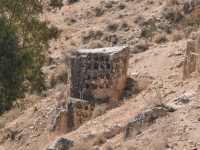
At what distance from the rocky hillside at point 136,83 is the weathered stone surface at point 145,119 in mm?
19

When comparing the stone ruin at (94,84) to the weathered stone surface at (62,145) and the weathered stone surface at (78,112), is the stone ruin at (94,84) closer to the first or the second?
the weathered stone surface at (78,112)

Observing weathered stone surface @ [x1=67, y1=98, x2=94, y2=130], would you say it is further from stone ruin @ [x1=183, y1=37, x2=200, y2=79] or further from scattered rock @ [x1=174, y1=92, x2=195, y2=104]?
scattered rock @ [x1=174, y1=92, x2=195, y2=104]

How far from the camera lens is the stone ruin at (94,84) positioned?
1814cm

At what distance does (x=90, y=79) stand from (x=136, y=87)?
1.17 metres

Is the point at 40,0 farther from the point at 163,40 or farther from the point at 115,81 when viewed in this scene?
the point at 163,40

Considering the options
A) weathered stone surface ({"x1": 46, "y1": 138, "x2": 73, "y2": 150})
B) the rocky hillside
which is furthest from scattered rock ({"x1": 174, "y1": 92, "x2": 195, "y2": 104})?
weathered stone surface ({"x1": 46, "y1": 138, "x2": 73, "y2": 150})

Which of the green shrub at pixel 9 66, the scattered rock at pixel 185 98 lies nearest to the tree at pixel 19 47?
the green shrub at pixel 9 66

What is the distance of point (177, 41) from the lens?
2186 cm

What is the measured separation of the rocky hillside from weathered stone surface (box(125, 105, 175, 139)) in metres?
0.02

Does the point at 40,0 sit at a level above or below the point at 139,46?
above

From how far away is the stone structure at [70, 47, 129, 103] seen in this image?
18203 mm

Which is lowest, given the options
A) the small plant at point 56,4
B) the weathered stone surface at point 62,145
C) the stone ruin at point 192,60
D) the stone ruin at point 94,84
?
the weathered stone surface at point 62,145

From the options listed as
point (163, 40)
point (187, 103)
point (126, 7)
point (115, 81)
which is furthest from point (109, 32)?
point (187, 103)

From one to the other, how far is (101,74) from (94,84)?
307 millimetres
